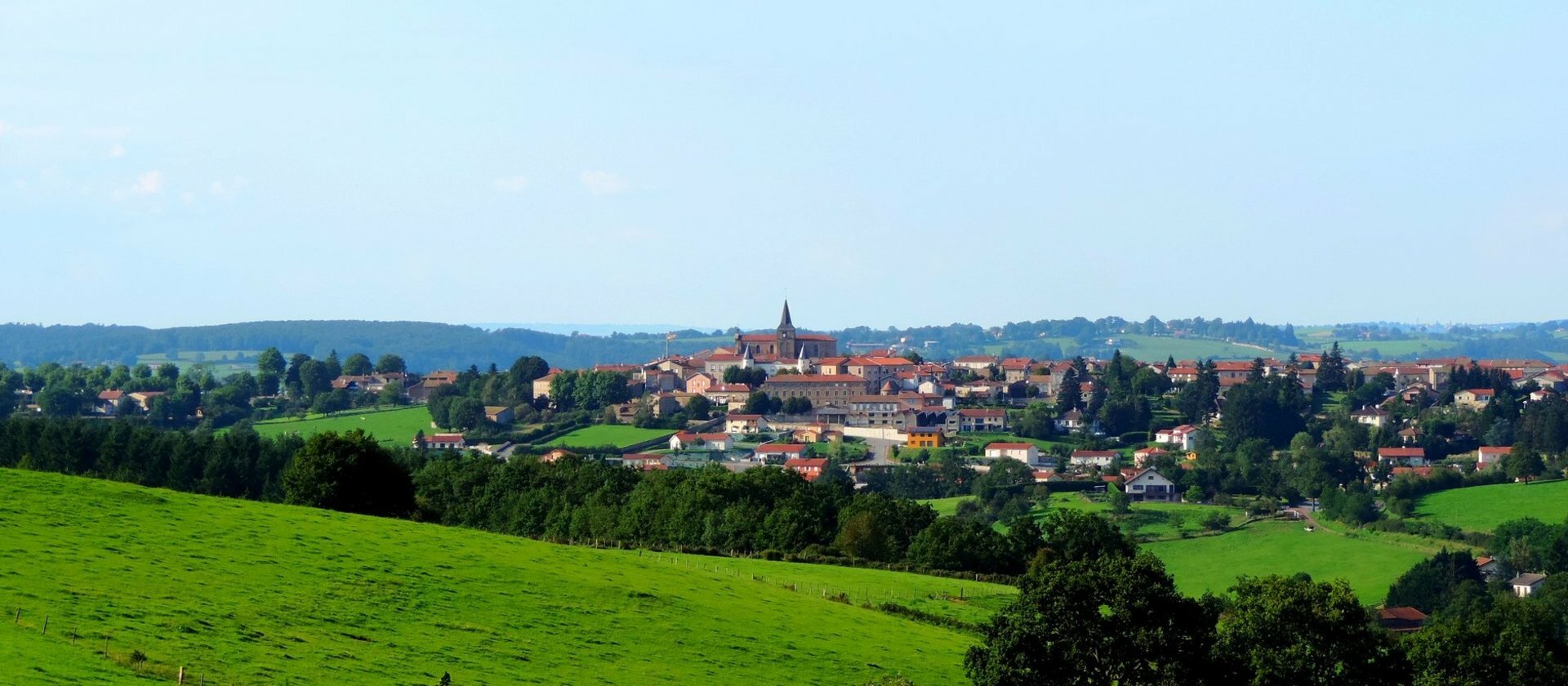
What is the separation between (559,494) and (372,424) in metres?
81.8

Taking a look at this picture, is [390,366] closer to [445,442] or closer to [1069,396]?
[445,442]

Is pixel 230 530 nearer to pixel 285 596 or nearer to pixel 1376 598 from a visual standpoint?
pixel 285 596

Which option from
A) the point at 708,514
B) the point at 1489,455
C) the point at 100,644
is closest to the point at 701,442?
the point at 1489,455

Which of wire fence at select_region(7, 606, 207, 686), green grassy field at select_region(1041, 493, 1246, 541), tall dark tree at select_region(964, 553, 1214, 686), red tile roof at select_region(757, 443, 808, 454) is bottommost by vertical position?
green grassy field at select_region(1041, 493, 1246, 541)

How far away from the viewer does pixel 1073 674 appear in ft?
103

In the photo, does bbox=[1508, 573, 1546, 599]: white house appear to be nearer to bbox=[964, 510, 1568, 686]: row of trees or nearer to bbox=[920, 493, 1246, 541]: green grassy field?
bbox=[920, 493, 1246, 541]: green grassy field

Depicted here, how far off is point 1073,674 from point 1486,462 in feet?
360

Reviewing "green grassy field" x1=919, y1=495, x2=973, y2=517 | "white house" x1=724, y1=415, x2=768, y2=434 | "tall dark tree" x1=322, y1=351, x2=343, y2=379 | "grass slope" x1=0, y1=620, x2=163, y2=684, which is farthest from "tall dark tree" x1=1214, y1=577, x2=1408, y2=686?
"tall dark tree" x1=322, y1=351, x2=343, y2=379

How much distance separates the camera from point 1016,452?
131625 millimetres

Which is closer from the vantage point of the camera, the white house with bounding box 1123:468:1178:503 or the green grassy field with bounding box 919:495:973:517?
the green grassy field with bounding box 919:495:973:517

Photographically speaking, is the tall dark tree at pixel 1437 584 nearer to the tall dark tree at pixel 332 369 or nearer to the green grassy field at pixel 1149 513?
the green grassy field at pixel 1149 513

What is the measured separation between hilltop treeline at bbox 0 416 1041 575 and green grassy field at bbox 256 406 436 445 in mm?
48440

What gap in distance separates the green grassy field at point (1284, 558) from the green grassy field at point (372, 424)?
63123 millimetres

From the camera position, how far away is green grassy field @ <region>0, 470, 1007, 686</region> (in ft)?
88.9
